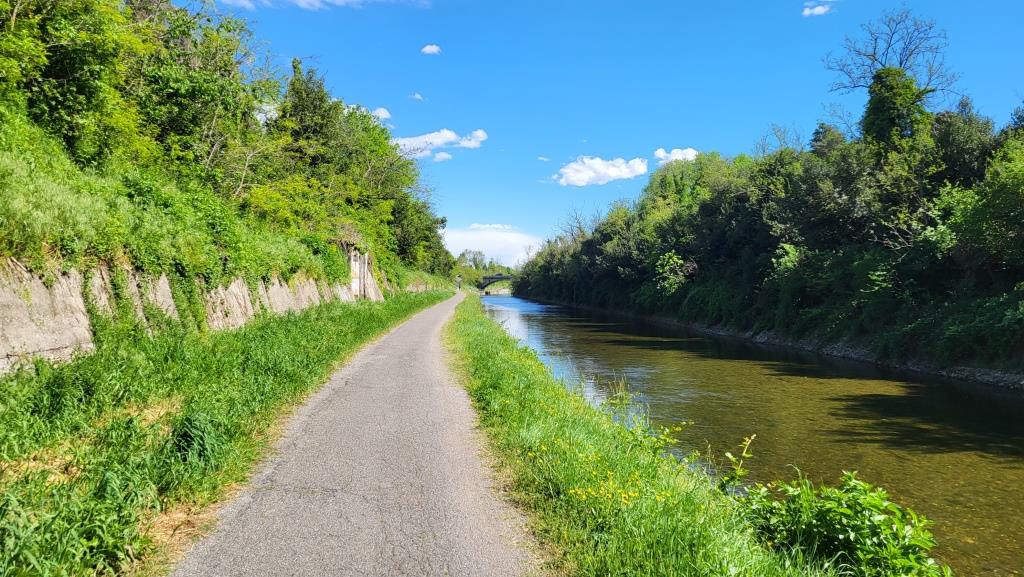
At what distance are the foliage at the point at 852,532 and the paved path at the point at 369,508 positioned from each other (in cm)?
257

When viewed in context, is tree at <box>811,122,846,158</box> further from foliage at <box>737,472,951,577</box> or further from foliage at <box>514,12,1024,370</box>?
foliage at <box>737,472,951,577</box>

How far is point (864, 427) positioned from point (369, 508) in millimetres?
12115

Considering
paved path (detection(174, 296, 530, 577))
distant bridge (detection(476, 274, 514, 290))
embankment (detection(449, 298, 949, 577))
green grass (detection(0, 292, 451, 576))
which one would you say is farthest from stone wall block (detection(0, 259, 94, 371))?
distant bridge (detection(476, 274, 514, 290))

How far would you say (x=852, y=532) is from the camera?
4.75 metres

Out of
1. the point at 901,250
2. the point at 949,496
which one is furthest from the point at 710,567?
the point at 901,250

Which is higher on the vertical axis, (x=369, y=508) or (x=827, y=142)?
(x=827, y=142)

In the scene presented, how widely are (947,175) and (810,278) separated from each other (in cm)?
806

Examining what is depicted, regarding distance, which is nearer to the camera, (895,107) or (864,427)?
(864,427)

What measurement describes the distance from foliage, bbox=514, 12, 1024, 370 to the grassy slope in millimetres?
17563

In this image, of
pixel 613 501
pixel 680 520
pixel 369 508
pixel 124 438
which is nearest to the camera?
pixel 680 520

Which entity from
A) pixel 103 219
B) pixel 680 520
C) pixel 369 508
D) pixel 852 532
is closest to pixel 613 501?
pixel 680 520

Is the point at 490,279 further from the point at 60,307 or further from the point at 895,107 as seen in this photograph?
the point at 60,307

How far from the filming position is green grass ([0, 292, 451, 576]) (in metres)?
4.11

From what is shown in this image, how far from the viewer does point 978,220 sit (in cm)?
1995
